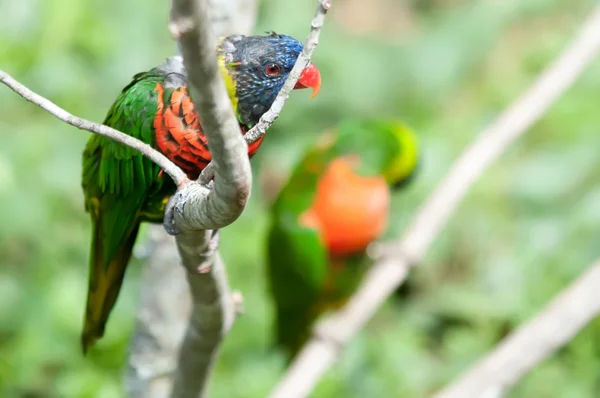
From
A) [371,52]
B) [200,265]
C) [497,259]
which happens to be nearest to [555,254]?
[497,259]

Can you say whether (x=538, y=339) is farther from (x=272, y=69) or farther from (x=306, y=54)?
(x=306, y=54)

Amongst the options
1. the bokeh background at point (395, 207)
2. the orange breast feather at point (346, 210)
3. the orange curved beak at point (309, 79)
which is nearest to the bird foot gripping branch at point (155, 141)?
the orange curved beak at point (309, 79)

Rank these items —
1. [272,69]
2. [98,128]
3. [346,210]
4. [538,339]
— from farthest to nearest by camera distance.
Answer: [346,210], [538,339], [272,69], [98,128]

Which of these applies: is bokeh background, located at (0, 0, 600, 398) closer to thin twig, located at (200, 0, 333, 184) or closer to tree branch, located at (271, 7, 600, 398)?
tree branch, located at (271, 7, 600, 398)

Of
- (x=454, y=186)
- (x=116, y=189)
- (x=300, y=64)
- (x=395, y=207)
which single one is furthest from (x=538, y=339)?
(x=395, y=207)

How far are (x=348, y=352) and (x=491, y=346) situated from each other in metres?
0.50

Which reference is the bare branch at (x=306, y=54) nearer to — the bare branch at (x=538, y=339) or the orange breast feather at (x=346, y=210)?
the bare branch at (x=538, y=339)

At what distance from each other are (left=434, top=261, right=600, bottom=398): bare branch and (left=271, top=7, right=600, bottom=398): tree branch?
392mm

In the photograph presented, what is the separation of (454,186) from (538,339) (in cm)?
54

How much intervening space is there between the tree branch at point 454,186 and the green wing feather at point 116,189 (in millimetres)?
622

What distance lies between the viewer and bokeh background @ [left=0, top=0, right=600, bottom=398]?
233 cm

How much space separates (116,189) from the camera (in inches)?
48.3

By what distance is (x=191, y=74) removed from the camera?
26.6 inches

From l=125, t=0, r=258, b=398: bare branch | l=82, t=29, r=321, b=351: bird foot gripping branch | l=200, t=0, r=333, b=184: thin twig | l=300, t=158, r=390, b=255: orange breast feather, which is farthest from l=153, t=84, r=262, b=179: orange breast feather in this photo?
l=300, t=158, r=390, b=255: orange breast feather
